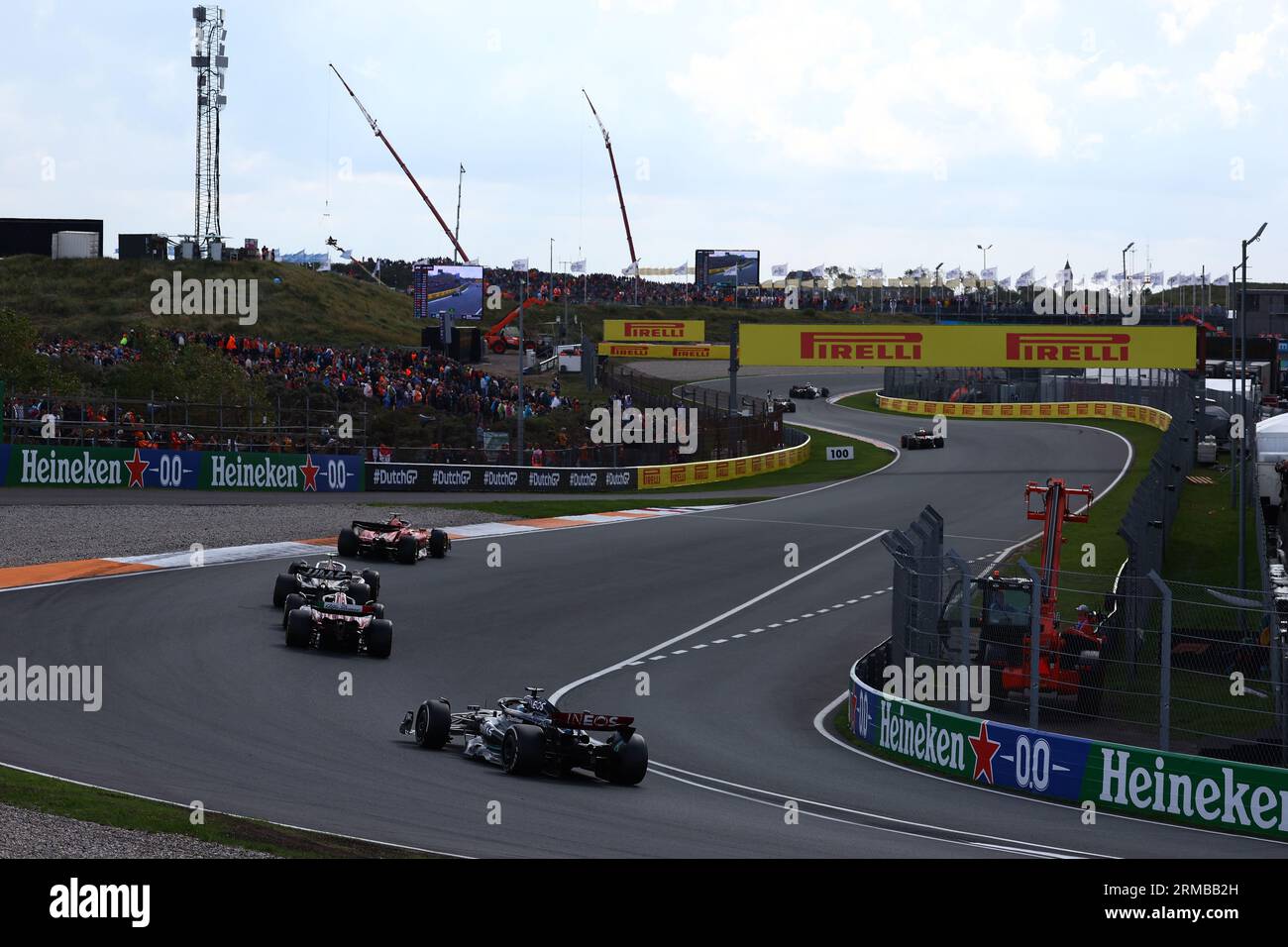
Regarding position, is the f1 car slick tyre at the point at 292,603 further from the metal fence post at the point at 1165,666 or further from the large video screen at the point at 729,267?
the large video screen at the point at 729,267

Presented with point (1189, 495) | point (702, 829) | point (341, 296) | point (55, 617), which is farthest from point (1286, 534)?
point (341, 296)

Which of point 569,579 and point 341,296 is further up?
point 341,296

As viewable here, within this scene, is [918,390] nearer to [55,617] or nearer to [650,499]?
[650,499]

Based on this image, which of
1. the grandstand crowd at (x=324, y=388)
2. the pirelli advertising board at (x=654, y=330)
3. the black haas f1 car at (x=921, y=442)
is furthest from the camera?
the pirelli advertising board at (x=654, y=330)

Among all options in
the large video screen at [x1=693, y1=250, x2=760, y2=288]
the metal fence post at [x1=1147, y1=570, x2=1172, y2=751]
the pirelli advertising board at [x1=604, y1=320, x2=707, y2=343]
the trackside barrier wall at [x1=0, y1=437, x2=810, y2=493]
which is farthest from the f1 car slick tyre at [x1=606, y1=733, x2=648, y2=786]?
the large video screen at [x1=693, y1=250, x2=760, y2=288]

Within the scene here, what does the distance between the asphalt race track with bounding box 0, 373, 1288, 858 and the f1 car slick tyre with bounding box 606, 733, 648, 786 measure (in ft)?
0.54

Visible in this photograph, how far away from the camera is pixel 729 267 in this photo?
135 metres

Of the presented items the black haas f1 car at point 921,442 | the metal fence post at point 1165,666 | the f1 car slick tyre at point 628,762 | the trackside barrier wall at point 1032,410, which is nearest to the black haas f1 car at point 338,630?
the f1 car slick tyre at point 628,762

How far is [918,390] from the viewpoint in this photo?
8150 centimetres

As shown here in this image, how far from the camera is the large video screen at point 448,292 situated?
90.2 meters

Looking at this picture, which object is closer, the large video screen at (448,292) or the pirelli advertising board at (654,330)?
the pirelli advertising board at (654,330)

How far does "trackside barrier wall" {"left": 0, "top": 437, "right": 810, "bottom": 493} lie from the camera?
4319 centimetres

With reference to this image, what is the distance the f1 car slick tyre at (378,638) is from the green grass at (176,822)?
976 cm
